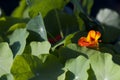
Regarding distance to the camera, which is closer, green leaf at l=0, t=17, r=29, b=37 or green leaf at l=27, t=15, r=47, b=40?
green leaf at l=27, t=15, r=47, b=40

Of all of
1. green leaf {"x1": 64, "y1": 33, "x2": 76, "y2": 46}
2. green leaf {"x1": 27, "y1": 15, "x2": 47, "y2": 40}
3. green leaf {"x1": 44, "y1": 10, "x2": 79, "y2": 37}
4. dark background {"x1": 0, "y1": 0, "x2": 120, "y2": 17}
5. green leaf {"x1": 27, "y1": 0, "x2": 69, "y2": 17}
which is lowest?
dark background {"x1": 0, "y1": 0, "x2": 120, "y2": 17}


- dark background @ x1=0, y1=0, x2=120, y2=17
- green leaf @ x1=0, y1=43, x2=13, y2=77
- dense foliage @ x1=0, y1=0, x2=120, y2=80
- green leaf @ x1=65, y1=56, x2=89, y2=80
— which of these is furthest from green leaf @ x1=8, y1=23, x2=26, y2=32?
dark background @ x1=0, y1=0, x2=120, y2=17

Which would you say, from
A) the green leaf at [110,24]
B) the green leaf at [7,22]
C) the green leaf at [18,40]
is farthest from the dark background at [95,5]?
the green leaf at [18,40]

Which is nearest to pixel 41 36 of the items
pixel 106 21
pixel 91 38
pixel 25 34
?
pixel 25 34

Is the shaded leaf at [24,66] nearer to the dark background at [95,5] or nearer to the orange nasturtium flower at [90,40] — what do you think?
the orange nasturtium flower at [90,40]

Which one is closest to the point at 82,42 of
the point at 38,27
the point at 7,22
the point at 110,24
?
the point at 38,27

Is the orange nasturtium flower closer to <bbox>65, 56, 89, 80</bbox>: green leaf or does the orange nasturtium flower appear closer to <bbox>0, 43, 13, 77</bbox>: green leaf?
<bbox>65, 56, 89, 80</bbox>: green leaf

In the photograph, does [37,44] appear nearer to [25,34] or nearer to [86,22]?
[25,34]
